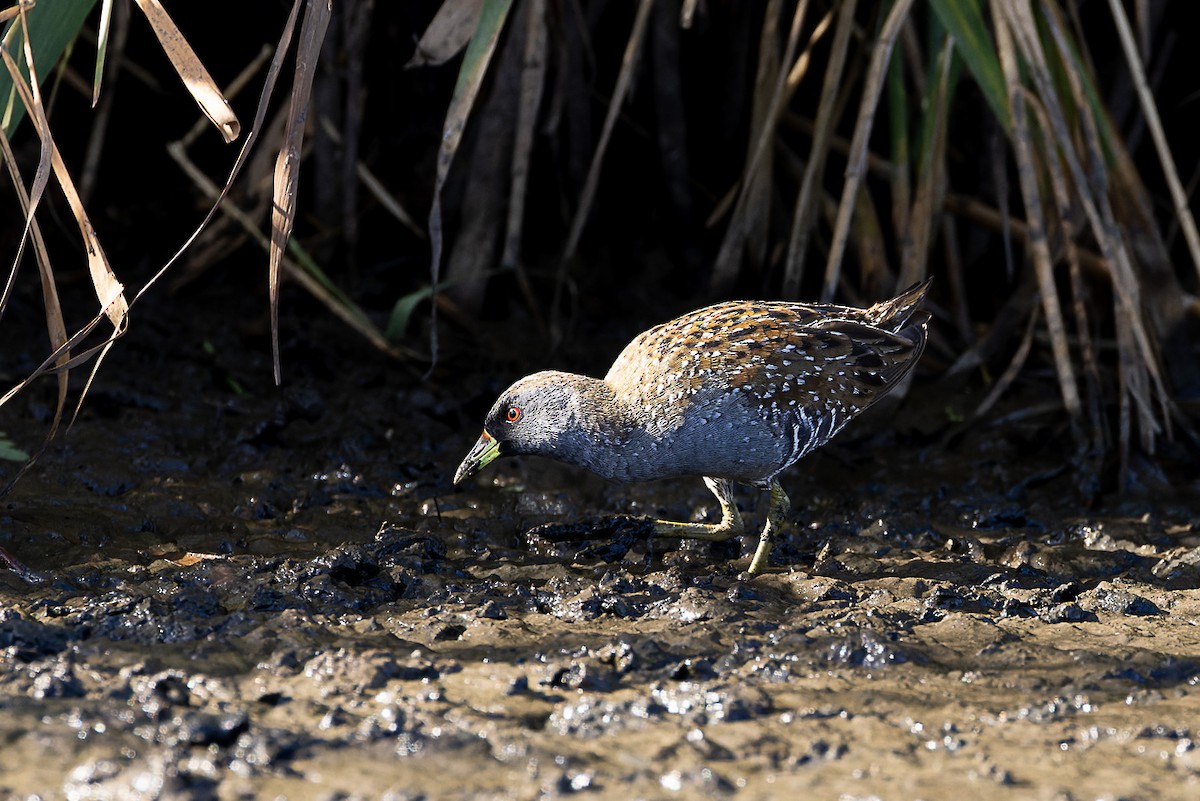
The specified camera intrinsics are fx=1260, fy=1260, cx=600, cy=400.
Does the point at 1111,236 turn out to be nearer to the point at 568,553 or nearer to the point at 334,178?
the point at 568,553

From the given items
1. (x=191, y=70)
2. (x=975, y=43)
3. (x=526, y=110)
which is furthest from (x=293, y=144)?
(x=975, y=43)

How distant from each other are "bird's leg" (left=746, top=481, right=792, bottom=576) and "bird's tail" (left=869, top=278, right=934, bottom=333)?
0.60 metres

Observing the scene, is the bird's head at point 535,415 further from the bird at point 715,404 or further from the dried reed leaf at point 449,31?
the dried reed leaf at point 449,31

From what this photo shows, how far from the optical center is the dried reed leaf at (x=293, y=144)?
8.63 ft

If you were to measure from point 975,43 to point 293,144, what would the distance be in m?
2.17

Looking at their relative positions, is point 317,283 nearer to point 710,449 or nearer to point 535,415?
point 535,415

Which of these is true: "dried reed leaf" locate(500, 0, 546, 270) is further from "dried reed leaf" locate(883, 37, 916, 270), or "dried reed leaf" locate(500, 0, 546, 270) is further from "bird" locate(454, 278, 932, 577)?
"dried reed leaf" locate(883, 37, 916, 270)

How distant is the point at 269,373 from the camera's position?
14.7 ft

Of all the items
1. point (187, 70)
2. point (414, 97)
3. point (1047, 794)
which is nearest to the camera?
point (1047, 794)

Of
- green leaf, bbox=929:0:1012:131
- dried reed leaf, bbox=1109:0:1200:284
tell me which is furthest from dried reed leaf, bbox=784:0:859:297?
dried reed leaf, bbox=1109:0:1200:284

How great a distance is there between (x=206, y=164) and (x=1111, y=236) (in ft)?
11.3

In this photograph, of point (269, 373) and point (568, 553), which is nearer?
point (568, 553)

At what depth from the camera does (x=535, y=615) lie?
2914 millimetres

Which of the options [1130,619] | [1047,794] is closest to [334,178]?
[1130,619]
